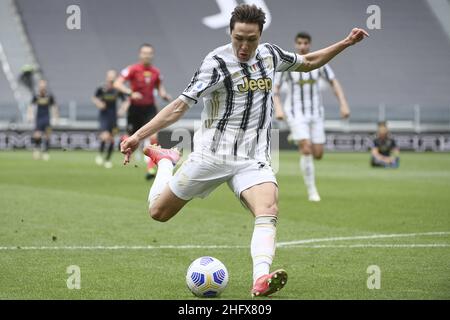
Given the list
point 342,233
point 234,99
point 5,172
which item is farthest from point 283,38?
point 234,99

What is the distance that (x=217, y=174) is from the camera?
6.94 meters

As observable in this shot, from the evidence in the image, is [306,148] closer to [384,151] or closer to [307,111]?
[307,111]

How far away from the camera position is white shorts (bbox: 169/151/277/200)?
6871mm

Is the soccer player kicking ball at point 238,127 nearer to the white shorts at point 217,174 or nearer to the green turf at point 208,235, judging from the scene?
the white shorts at point 217,174

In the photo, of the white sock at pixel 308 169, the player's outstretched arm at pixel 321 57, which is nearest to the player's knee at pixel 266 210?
the player's outstretched arm at pixel 321 57

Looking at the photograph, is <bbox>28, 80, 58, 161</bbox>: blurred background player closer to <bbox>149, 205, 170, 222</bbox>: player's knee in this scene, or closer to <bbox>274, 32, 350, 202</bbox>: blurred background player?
<bbox>274, 32, 350, 202</bbox>: blurred background player

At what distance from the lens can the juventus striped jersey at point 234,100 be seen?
6.69m

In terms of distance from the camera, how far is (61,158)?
A: 2858 centimetres

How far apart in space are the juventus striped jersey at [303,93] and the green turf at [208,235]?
1.45 metres

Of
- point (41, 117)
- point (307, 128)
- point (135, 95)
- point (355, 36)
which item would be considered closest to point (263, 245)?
point (355, 36)

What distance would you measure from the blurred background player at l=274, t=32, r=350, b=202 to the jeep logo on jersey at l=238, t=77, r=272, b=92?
319 inches

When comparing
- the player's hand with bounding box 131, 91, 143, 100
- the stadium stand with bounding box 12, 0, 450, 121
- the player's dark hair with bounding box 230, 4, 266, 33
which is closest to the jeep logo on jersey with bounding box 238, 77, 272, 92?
the player's dark hair with bounding box 230, 4, 266, 33

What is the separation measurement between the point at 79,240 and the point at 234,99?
363cm
